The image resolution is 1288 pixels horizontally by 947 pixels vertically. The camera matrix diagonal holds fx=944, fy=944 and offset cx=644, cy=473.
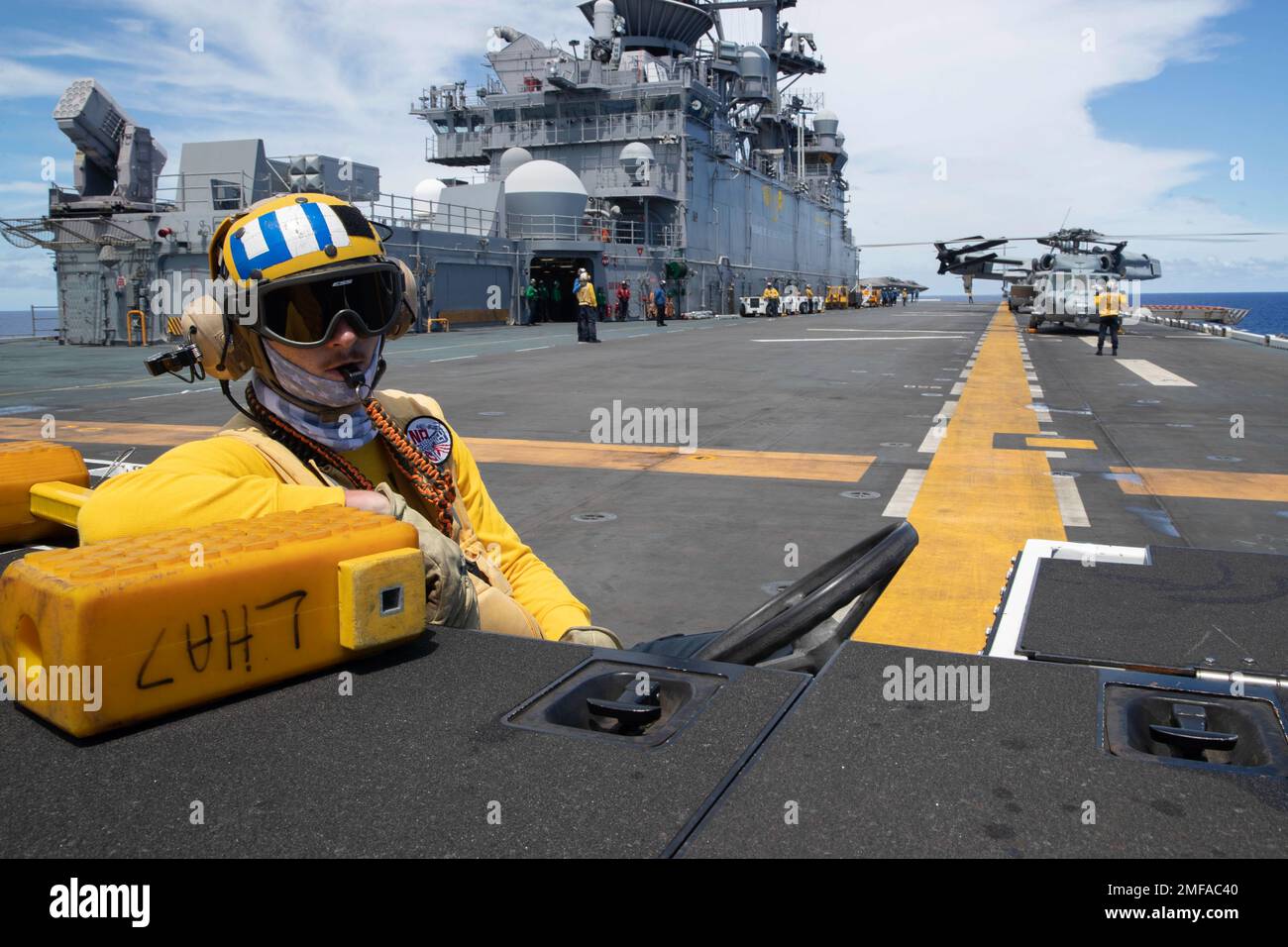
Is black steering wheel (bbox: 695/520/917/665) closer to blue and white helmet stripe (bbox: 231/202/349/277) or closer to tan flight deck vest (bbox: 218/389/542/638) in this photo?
tan flight deck vest (bbox: 218/389/542/638)

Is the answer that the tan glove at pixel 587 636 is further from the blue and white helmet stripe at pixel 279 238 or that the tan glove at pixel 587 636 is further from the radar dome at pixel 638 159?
the radar dome at pixel 638 159

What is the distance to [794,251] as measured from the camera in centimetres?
6262

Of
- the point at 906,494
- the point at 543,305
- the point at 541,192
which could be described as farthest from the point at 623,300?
the point at 906,494

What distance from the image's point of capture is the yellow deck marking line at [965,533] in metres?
4.09

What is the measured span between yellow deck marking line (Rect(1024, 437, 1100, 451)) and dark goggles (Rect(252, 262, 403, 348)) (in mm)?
7910

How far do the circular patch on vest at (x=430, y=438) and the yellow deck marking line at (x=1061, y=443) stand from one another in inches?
299

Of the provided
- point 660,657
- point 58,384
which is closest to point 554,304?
point 58,384

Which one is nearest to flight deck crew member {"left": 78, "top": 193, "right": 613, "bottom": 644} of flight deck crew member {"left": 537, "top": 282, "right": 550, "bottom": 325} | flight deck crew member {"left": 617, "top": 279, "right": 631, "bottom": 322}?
flight deck crew member {"left": 617, "top": 279, "right": 631, "bottom": 322}

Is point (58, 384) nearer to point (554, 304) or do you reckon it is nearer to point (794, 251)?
point (554, 304)

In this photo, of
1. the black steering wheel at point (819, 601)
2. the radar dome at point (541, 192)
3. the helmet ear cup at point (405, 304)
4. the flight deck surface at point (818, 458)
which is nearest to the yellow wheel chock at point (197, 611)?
the black steering wheel at point (819, 601)

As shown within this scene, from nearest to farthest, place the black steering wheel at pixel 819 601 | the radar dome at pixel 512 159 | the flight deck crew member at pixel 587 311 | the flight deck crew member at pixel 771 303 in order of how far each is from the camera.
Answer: the black steering wheel at pixel 819 601
the flight deck crew member at pixel 587 311
the radar dome at pixel 512 159
the flight deck crew member at pixel 771 303

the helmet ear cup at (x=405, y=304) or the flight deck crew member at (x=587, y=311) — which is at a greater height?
the flight deck crew member at (x=587, y=311)

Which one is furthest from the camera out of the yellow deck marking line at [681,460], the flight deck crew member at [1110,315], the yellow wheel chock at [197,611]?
the flight deck crew member at [1110,315]
